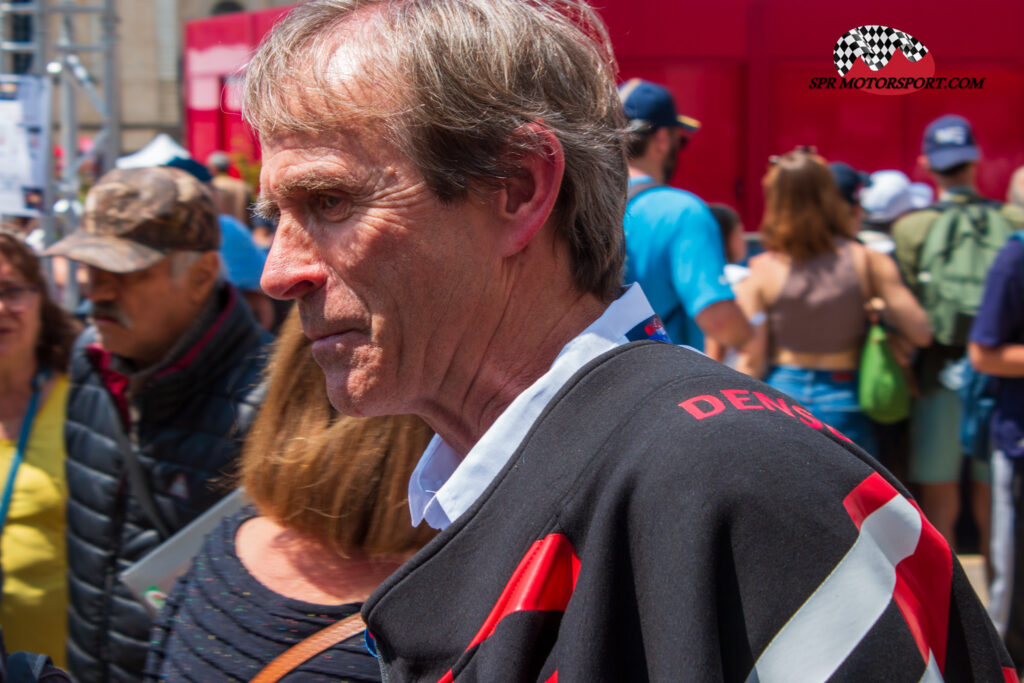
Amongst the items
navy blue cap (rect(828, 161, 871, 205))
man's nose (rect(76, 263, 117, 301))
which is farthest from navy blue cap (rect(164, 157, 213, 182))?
navy blue cap (rect(828, 161, 871, 205))

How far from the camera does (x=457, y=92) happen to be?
109 centimetres

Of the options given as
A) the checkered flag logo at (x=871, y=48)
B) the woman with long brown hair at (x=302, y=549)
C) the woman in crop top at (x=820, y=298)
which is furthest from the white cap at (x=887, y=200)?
the woman with long brown hair at (x=302, y=549)

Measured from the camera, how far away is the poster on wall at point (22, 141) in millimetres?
4922

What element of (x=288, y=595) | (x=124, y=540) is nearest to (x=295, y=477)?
(x=288, y=595)

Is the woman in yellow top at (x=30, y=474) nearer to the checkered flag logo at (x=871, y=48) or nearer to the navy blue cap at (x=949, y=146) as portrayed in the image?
the checkered flag logo at (x=871, y=48)

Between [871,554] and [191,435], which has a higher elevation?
[871,554]

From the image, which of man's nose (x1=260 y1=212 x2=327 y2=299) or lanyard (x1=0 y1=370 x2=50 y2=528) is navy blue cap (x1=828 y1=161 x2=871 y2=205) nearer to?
lanyard (x1=0 y1=370 x2=50 y2=528)

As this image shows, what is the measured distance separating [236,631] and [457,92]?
92 centimetres

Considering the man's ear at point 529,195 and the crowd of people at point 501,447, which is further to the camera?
the man's ear at point 529,195

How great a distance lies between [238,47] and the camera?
11.8 meters

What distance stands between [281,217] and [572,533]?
53 cm

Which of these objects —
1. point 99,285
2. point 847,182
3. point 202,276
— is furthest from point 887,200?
point 99,285

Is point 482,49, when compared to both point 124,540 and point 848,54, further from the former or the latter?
point 124,540

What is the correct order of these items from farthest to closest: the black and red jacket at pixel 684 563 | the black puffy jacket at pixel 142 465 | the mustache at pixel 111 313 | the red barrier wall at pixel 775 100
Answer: the red barrier wall at pixel 775 100 → the mustache at pixel 111 313 → the black puffy jacket at pixel 142 465 → the black and red jacket at pixel 684 563
